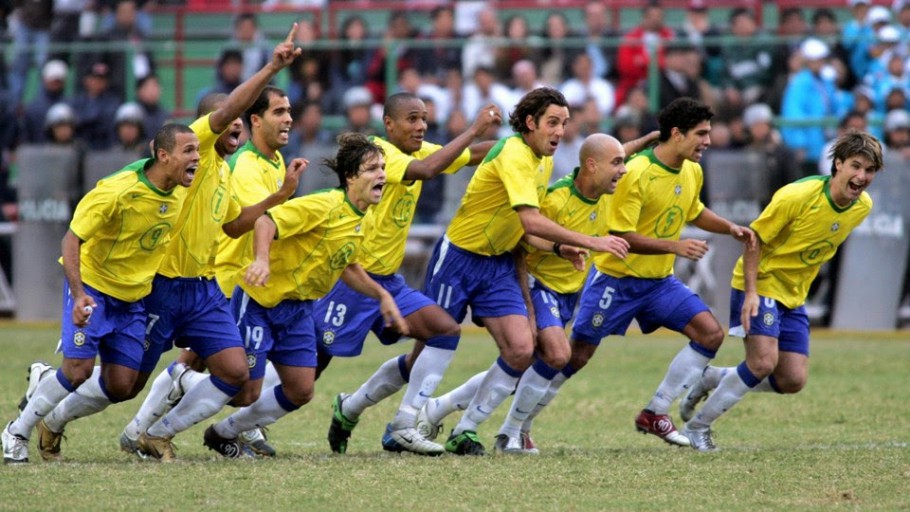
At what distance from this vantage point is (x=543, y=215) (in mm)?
9414

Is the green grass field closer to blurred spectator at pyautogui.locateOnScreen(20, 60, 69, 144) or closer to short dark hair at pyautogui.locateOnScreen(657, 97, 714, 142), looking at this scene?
short dark hair at pyautogui.locateOnScreen(657, 97, 714, 142)

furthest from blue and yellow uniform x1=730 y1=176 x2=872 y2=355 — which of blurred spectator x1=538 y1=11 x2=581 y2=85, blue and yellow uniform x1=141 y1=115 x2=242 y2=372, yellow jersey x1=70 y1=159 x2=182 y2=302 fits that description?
blurred spectator x1=538 y1=11 x2=581 y2=85

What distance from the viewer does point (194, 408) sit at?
8891mm

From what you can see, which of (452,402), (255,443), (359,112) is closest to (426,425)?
(452,402)

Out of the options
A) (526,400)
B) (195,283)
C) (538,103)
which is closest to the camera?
(195,283)

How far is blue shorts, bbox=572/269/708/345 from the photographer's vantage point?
995cm

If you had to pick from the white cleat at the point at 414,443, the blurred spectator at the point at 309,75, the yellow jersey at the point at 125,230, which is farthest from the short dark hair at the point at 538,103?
the blurred spectator at the point at 309,75

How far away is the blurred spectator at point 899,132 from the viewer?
56.6 ft

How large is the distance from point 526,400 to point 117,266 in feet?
9.05

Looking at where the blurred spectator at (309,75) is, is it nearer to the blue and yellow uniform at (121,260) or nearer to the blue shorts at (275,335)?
the blue shorts at (275,335)

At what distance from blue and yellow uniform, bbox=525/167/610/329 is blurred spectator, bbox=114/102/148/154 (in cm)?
907

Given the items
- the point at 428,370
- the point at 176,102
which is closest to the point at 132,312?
the point at 428,370

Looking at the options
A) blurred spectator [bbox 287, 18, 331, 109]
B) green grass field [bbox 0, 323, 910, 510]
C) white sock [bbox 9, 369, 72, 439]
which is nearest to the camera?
green grass field [bbox 0, 323, 910, 510]

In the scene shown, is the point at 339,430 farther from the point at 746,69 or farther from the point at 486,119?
the point at 746,69
